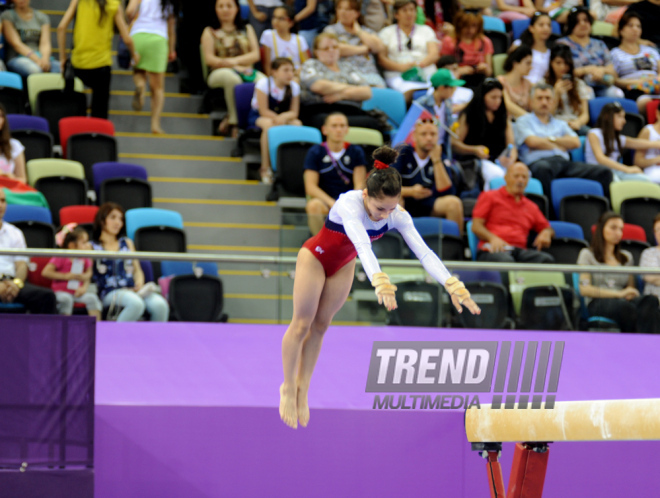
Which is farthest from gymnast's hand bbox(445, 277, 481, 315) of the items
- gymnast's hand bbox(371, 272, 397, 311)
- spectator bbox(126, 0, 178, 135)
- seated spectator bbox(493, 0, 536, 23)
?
seated spectator bbox(493, 0, 536, 23)

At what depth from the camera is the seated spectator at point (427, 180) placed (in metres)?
6.64

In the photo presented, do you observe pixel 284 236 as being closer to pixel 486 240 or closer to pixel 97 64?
pixel 486 240

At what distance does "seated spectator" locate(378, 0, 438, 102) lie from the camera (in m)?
8.64

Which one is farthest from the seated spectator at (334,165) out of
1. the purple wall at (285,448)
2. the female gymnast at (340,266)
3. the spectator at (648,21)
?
the spectator at (648,21)

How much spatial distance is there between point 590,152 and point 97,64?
4545 millimetres

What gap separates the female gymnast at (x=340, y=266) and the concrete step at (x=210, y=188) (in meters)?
3.81

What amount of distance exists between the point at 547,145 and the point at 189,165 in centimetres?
324

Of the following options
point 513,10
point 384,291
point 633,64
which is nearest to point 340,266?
point 384,291

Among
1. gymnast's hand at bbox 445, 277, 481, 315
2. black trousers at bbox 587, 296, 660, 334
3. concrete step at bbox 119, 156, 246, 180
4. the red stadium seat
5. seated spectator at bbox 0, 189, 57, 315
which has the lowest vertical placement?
black trousers at bbox 587, 296, 660, 334

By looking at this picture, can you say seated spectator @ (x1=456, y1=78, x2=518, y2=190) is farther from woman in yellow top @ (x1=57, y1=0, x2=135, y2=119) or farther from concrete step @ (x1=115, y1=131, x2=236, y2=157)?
woman in yellow top @ (x1=57, y1=0, x2=135, y2=119)

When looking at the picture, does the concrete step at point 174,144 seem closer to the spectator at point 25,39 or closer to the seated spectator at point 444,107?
the spectator at point 25,39

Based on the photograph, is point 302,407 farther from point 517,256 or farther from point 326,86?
point 326,86

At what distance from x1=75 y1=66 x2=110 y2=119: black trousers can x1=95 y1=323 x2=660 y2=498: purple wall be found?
344 cm

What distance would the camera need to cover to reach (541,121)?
819cm
